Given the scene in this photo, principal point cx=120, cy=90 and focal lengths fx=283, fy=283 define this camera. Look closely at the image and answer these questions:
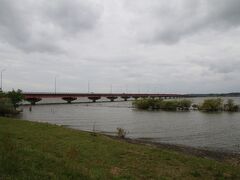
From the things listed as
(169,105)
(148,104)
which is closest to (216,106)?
(169,105)

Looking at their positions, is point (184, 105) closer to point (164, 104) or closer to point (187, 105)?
point (187, 105)

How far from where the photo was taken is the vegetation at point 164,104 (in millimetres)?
103500

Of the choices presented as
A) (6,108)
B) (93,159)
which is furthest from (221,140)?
(6,108)

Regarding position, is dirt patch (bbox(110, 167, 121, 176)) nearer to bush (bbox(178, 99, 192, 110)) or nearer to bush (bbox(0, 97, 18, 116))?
bush (bbox(0, 97, 18, 116))

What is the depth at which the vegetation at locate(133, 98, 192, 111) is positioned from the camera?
10350cm

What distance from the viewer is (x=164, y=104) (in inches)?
4252

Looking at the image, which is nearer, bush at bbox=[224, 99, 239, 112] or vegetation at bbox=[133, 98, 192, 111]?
bush at bbox=[224, 99, 239, 112]

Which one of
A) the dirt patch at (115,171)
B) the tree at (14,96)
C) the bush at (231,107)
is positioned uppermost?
the tree at (14,96)

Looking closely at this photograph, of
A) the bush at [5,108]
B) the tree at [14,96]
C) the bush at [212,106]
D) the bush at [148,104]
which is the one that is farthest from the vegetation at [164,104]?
the bush at [5,108]

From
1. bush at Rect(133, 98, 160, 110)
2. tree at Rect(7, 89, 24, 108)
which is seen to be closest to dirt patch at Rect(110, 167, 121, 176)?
tree at Rect(7, 89, 24, 108)

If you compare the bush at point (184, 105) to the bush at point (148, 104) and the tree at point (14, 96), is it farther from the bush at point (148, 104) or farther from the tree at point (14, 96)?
the tree at point (14, 96)

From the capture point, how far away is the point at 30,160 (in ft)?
38.5

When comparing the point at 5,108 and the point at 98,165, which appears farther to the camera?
the point at 5,108

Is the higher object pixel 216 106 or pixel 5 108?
pixel 5 108
